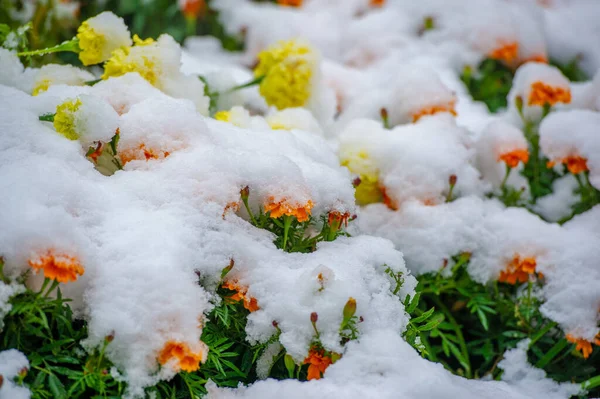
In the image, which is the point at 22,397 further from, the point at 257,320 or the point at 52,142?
the point at 52,142

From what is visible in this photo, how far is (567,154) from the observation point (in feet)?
5.45

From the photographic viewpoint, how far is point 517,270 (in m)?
1.53

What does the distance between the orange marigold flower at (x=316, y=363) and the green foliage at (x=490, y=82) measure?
168 cm

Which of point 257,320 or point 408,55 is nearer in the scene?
point 257,320

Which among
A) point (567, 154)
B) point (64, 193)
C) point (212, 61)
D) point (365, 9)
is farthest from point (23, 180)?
point (365, 9)

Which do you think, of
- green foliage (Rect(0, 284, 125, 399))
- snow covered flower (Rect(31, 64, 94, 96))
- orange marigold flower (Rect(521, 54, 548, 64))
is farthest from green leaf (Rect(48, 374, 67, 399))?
orange marigold flower (Rect(521, 54, 548, 64))

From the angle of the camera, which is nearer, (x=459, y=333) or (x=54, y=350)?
(x=54, y=350)

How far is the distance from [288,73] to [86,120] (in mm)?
771

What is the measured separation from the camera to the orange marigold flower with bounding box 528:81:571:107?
6.19 feet

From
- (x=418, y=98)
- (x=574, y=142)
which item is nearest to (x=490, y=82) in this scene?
(x=418, y=98)

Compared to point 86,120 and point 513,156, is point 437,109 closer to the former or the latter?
point 513,156

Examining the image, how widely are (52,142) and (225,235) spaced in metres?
0.47

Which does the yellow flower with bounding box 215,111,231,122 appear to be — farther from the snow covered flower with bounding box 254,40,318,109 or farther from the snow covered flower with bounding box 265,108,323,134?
the snow covered flower with bounding box 254,40,318,109

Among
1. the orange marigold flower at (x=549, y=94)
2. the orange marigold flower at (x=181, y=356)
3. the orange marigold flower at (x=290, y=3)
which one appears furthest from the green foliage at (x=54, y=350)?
the orange marigold flower at (x=290, y=3)
